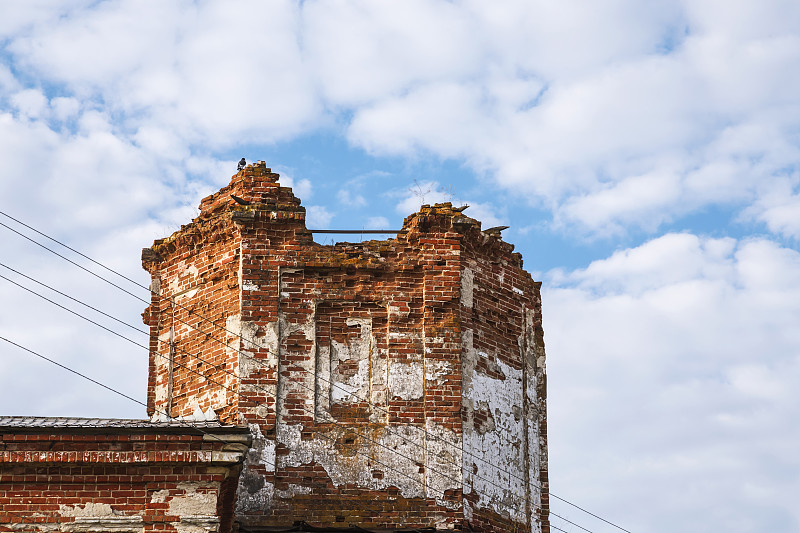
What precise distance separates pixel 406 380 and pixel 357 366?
Answer: 0.72m

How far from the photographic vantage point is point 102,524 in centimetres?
1422

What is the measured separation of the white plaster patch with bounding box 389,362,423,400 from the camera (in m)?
17.8

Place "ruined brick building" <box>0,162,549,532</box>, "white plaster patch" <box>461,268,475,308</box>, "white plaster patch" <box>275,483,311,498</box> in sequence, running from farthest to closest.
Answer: "white plaster patch" <box>461,268,475,308</box> < "ruined brick building" <box>0,162,549,532</box> < "white plaster patch" <box>275,483,311,498</box>

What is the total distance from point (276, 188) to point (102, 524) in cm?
636

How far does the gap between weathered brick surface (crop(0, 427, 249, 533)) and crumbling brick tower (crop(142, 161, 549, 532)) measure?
2.71 metres

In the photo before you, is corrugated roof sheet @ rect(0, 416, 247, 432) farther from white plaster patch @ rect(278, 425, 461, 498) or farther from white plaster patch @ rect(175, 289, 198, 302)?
white plaster patch @ rect(175, 289, 198, 302)

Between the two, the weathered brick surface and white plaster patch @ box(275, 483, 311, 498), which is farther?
white plaster patch @ box(275, 483, 311, 498)

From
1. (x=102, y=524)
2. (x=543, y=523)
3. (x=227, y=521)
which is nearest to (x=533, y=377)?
(x=543, y=523)

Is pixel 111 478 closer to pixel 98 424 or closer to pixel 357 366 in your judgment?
pixel 98 424

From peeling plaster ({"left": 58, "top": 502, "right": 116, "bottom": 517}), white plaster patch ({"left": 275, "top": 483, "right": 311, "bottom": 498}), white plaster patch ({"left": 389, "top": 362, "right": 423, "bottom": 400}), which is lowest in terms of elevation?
peeling plaster ({"left": 58, "top": 502, "right": 116, "bottom": 517})

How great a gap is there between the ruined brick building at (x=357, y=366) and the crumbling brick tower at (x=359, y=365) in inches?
0.8

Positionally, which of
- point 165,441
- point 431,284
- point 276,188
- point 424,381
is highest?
point 276,188

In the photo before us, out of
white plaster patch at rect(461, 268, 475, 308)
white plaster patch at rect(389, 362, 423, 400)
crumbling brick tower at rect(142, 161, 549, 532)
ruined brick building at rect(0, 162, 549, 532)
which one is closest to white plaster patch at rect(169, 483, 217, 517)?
ruined brick building at rect(0, 162, 549, 532)

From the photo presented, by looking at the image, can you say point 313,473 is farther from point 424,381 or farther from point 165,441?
point 165,441
